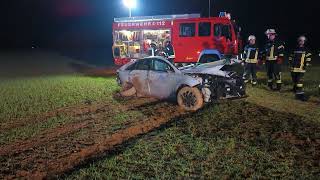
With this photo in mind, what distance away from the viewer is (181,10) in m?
52.1

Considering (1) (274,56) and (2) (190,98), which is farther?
(1) (274,56)

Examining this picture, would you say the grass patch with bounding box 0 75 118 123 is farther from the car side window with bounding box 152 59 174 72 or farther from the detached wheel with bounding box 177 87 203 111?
the detached wheel with bounding box 177 87 203 111

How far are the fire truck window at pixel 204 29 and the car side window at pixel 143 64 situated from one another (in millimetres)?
6387

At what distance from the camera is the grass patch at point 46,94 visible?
32.9ft

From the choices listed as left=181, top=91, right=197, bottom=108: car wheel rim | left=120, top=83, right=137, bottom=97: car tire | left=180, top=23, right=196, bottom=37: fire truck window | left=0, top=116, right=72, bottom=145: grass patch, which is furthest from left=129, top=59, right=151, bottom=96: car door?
left=180, top=23, right=196, bottom=37: fire truck window

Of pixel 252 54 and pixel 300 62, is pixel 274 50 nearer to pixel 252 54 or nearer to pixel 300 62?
pixel 252 54

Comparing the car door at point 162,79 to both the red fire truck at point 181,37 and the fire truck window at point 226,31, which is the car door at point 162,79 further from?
the fire truck window at point 226,31

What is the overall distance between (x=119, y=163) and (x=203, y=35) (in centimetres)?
1138

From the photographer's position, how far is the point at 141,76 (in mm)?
10383

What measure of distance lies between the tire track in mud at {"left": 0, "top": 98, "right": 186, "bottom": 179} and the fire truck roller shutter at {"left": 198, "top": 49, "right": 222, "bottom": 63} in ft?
25.1

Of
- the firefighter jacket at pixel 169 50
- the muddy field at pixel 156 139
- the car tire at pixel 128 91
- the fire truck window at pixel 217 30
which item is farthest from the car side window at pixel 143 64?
the fire truck window at pixel 217 30

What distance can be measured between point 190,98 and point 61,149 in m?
3.80

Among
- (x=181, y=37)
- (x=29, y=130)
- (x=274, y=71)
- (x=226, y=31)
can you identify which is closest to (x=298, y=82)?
(x=274, y=71)

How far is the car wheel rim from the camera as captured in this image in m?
9.33
